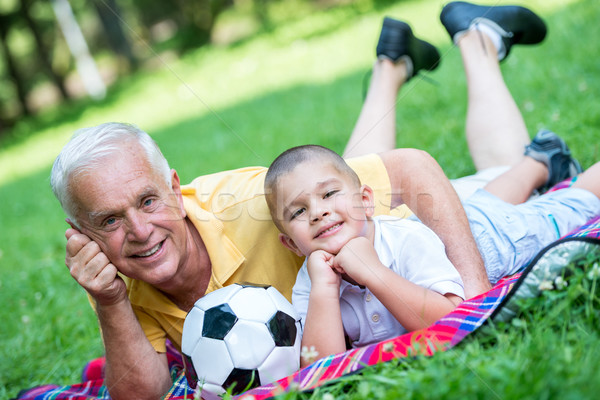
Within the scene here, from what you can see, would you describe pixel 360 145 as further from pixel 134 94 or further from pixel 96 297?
pixel 134 94

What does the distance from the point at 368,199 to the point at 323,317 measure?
0.67 meters

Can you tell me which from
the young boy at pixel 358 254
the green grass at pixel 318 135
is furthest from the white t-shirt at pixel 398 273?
the green grass at pixel 318 135

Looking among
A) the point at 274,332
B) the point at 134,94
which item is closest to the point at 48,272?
the point at 274,332

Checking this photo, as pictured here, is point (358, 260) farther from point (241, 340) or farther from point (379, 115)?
point (379, 115)

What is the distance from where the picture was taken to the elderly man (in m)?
2.47

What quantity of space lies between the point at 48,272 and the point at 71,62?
21.9 meters

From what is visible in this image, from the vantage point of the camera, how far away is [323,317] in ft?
7.61

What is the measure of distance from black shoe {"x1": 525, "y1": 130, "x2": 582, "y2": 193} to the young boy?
2.29 feet

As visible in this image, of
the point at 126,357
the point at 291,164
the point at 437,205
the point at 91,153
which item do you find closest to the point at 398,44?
the point at 437,205

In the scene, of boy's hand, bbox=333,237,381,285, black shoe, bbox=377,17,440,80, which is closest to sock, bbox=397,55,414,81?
black shoe, bbox=377,17,440,80

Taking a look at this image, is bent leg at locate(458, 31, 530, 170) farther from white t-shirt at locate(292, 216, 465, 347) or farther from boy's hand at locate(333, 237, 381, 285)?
boy's hand at locate(333, 237, 381, 285)

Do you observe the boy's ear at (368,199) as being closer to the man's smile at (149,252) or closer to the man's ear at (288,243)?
the man's ear at (288,243)

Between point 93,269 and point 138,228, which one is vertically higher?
point 138,228

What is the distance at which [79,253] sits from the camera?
251 cm
